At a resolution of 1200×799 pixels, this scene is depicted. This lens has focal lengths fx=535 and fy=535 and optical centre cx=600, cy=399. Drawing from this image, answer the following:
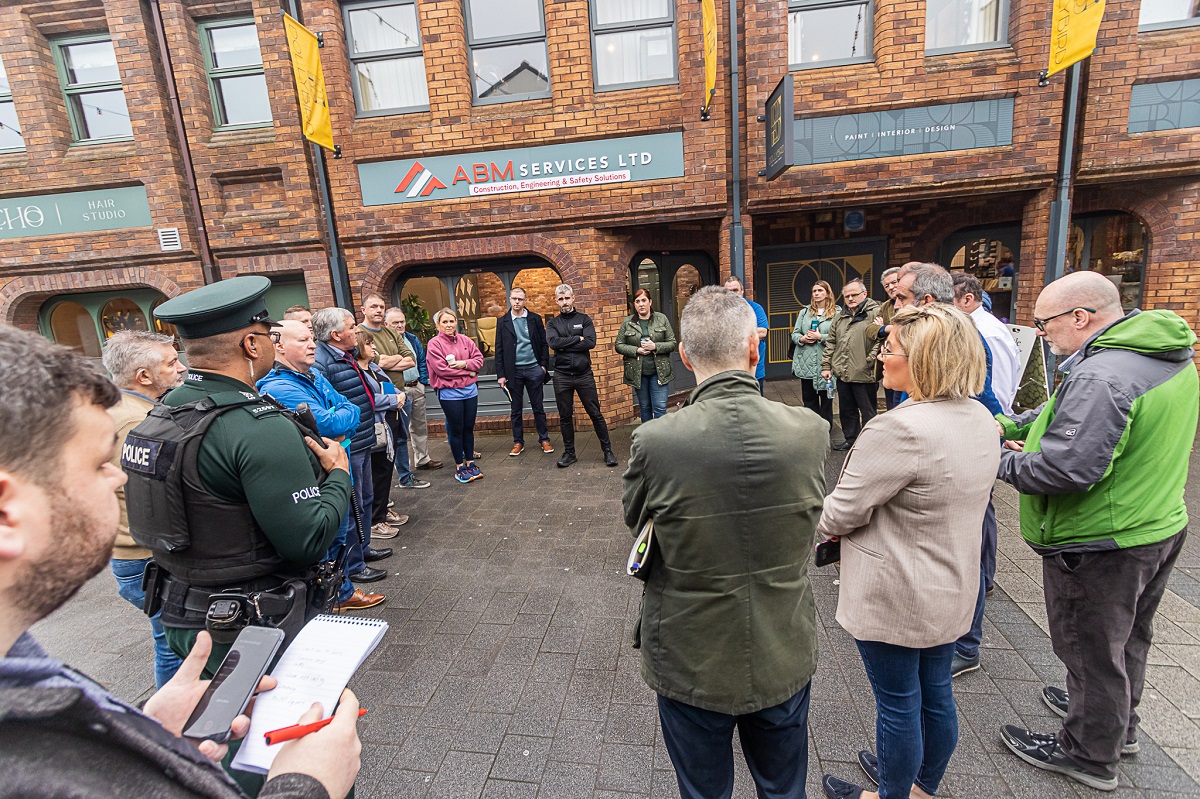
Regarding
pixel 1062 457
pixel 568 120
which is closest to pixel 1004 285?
pixel 568 120

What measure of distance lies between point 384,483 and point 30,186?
26.0ft

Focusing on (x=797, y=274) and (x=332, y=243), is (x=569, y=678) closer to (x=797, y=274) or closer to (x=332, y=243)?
(x=332, y=243)

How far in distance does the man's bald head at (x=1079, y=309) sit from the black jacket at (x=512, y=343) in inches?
200

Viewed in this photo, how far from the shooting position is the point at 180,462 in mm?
1731

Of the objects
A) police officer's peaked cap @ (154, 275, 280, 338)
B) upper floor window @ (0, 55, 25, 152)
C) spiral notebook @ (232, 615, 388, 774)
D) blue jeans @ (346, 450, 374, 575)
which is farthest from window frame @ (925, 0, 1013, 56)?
upper floor window @ (0, 55, 25, 152)

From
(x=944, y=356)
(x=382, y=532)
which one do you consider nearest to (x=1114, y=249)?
(x=944, y=356)

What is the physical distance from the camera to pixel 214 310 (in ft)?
6.17

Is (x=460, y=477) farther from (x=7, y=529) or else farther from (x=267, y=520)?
(x=7, y=529)

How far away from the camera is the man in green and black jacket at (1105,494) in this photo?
1952 mm

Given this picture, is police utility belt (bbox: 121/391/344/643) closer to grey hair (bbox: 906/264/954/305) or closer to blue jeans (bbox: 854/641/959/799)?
blue jeans (bbox: 854/641/959/799)

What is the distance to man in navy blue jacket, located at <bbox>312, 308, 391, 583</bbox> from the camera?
403 centimetres

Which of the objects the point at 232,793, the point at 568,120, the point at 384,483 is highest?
the point at 568,120

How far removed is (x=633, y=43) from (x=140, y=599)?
25.6 ft

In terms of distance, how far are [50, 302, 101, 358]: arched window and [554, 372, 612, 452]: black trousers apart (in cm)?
791
